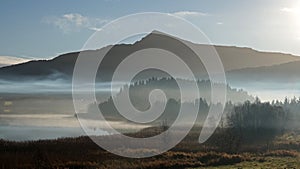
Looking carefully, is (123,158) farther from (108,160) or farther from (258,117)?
(258,117)

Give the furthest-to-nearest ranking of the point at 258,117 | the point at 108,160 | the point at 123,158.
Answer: the point at 258,117, the point at 123,158, the point at 108,160

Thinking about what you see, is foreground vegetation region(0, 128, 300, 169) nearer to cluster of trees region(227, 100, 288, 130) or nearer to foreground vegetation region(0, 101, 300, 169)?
foreground vegetation region(0, 101, 300, 169)

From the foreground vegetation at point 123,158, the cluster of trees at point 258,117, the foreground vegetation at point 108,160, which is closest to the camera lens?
the foreground vegetation at point 108,160

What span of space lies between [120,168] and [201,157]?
12.3m

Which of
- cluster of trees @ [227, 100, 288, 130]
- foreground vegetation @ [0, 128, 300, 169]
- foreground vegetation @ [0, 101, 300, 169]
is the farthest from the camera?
cluster of trees @ [227, 100, 288, 130]

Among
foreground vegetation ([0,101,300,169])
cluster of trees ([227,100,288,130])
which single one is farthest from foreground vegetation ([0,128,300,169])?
cluster of trees ([227,100,288,130])

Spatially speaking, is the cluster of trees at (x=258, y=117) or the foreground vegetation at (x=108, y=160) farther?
Answer: the cluster of trees at (x=258, y=117)

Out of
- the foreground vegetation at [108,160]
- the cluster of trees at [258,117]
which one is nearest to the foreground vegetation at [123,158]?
the foreground vegetation at [108,160]

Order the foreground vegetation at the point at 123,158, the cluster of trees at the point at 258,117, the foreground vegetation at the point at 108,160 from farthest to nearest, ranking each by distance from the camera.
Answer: the cluster of trees at the point at 258,117, the foreground vegetation at the point at 123,158, the foreground vegetation at the point at 108,160

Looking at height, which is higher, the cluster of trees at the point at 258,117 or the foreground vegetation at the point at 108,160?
the cluster of trees at the point at 258,117

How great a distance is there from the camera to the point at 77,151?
191 feet

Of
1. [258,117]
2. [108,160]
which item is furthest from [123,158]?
[258,117]

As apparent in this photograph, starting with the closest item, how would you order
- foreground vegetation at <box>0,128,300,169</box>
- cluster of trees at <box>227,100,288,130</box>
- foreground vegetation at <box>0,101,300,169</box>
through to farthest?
foreground vegetation at <box>0,128,300,169</box> → foreground vegetation at <box>0,101,300,169</box> → cluster of trees at <box>227,100,288,130</box>

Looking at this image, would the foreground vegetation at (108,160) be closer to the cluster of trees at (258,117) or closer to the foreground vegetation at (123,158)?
the foreground vegetation at (123,158)
